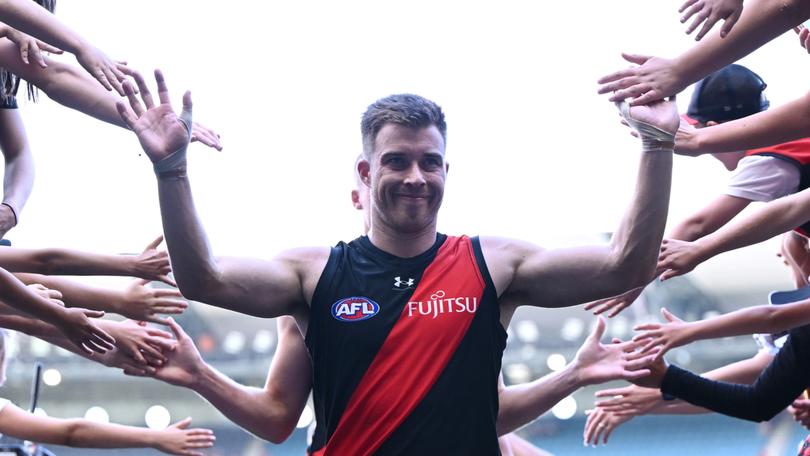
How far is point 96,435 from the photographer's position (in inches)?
146

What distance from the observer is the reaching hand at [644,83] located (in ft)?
7.23

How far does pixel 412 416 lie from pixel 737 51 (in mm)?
1119

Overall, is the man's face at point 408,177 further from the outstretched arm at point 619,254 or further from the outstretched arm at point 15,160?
the outstretched arm at point 15,160

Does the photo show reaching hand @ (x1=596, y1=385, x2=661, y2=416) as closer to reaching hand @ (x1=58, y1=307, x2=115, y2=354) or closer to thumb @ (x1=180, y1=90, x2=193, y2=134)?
reaching hand @ (x1=58, y1=307, x2=115, y2=354)

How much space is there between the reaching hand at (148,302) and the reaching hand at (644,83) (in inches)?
63.7

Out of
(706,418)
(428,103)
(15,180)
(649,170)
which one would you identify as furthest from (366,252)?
(706,418)

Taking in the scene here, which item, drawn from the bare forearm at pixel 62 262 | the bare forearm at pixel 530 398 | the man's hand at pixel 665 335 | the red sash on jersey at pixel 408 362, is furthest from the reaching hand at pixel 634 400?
the bare forearm at pixel 62 262

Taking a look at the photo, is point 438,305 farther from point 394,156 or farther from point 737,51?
point 737,51

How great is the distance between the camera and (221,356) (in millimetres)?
13492

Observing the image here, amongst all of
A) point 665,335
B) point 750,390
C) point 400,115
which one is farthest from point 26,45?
point 750,390

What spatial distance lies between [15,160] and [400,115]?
5.09ft

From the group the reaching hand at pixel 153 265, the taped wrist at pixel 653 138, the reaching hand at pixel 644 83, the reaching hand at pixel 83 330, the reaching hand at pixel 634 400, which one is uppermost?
the reaching hand at pixel 644 83

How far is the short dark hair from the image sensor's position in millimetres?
2373

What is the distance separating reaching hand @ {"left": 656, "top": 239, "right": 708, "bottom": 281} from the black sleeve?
1.60 feet
